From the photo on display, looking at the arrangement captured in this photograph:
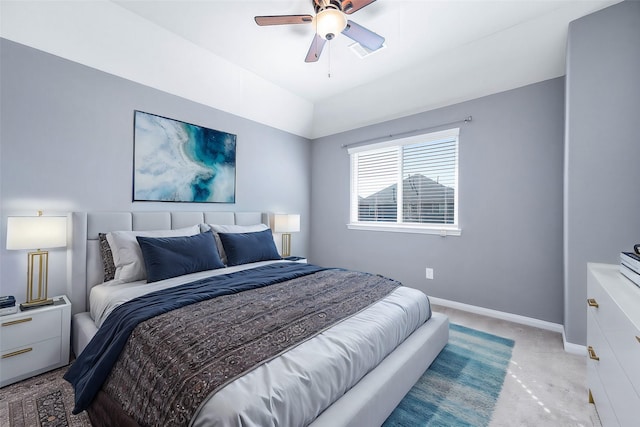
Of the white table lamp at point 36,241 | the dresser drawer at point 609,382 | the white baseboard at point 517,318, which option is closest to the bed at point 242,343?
the white table lamp at point 36,241

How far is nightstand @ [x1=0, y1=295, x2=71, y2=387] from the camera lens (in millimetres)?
1788

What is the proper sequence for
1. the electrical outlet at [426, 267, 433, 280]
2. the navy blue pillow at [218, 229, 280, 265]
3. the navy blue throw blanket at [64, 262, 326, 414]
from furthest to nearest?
the electrical outlet at [426, 267, 433, 280] → the navy blue pillow at [218, 229, 280, 265] → the navy blue throw blanket at [64, 262, 326, 414]

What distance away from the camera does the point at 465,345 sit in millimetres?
2365

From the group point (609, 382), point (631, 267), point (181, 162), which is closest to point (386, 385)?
point (609, 382)

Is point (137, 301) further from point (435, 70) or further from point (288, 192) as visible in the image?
point (435, 70)

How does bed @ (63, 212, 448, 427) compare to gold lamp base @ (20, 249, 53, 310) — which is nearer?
bed @ (63, 212, 448, 427)

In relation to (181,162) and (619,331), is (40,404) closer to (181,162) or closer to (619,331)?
(181,162)

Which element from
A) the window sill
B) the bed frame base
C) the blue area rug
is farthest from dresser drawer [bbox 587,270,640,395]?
the window sill

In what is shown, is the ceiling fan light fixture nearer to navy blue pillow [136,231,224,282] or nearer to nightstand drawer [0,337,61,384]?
navy blue pillow [136,231,224,282]

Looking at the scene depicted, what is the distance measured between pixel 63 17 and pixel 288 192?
2.96 metres

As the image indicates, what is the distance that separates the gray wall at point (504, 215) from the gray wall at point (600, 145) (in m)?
0.46

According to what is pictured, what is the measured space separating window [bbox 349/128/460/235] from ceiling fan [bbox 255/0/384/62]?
1.71 meters

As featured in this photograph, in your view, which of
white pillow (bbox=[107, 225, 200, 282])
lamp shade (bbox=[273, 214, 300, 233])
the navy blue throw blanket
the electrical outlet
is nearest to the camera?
the navy blue throw blanket

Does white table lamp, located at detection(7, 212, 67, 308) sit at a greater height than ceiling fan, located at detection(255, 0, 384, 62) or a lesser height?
lesser
